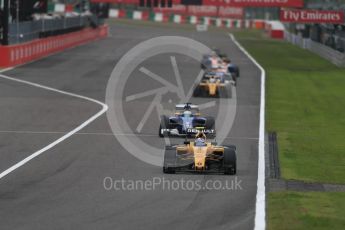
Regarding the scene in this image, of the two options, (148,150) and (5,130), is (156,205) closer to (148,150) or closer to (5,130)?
(148,150)

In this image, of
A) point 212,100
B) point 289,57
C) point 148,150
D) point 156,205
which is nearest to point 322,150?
point 148,150

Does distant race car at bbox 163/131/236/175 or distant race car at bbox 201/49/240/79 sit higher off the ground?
distant race car at bbox 163/131/236/175

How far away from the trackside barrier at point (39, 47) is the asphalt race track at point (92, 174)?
441 inches

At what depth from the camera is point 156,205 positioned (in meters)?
17.2

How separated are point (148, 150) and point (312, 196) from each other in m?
7.05

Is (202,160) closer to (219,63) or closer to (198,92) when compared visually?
(198,92)

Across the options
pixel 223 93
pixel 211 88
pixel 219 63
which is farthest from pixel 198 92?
pixel 219 63

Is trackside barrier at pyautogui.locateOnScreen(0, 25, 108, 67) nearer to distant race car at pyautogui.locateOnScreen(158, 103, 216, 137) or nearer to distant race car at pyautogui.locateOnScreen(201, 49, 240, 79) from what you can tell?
distant race car at pyautogui.locateOnScreen(201, 49, 240, 79)

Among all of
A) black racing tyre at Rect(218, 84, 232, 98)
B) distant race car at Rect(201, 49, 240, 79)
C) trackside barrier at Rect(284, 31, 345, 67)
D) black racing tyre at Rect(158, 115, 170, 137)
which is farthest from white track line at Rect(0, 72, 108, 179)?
trackside barrier at Rect(284, 31, 345, 67)

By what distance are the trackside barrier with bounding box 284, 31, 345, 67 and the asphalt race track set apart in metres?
24.4

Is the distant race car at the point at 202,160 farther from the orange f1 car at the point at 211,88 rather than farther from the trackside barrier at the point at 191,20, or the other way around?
the trackside barrier at the point at 191,20

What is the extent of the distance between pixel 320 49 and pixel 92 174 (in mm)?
60351

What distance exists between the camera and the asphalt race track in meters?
15.9

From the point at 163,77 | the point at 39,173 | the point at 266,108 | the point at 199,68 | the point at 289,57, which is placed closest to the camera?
the point at 39,173
